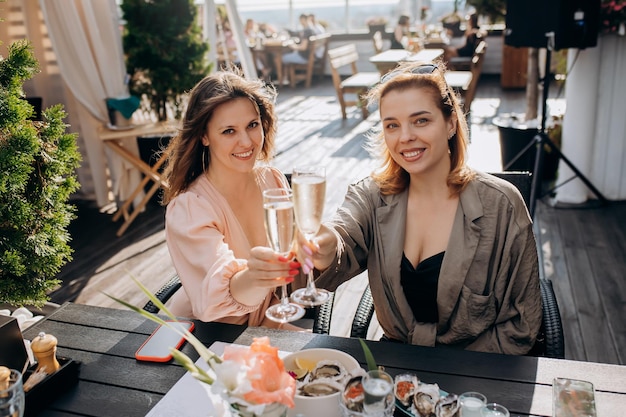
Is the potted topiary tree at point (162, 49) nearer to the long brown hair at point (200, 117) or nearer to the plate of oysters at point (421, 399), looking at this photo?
the long brown hair at point (200, 117)

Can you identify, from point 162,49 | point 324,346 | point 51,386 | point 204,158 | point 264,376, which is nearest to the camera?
point 264,376

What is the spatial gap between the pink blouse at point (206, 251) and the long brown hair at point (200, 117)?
6 centimetres

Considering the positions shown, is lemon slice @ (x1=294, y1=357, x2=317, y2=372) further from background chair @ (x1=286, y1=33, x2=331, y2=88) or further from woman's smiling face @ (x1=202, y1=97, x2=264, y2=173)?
background chair @ (x1=286, y1=33, x2=331, y2=88)

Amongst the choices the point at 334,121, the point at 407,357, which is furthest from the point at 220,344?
the point at 334,121

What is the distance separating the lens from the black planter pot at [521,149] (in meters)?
4.50

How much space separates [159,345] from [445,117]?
39.7 inches

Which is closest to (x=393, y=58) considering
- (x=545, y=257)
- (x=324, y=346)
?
(x=545, y=257)

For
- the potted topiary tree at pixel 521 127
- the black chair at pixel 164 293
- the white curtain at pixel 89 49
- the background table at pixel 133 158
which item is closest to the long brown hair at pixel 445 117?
the black chair at pixel 164 293

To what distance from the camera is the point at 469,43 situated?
10.1 metres

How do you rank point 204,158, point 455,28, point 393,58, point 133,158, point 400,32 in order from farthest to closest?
point 455,28 → point 400,32 → point 393,58 → point 133,158 → point 204,158

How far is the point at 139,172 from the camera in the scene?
4.81m

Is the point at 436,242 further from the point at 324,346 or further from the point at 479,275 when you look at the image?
the point at 324,346

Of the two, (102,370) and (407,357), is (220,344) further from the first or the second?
(407,357)

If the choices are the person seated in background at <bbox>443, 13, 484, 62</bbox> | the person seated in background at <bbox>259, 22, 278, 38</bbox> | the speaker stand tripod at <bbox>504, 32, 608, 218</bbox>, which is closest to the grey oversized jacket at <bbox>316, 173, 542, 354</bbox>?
the speaker stand tripod at <bbox>504, 32, 608, 218</bbox>
